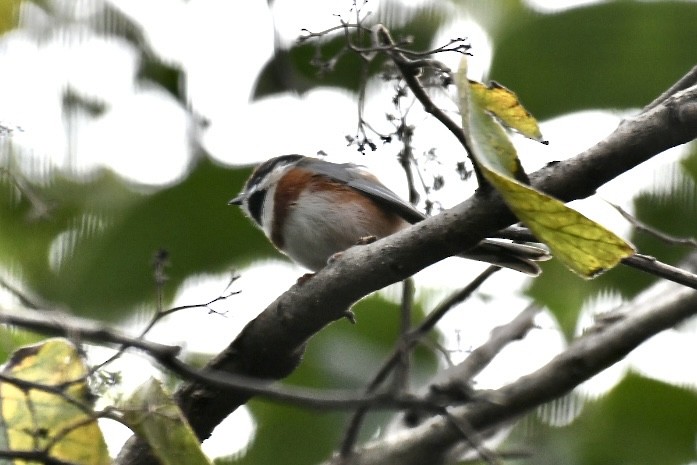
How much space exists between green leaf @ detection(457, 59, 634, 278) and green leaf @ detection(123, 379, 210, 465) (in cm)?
69

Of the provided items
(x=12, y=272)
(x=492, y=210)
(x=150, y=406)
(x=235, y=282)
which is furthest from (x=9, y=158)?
(x=492, y=210)

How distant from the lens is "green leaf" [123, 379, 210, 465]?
1688mm

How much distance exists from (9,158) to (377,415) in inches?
65.4

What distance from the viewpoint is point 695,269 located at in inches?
125

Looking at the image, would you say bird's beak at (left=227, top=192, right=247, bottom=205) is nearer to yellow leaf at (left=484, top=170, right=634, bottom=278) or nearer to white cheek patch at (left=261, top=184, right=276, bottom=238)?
white cheek patch at (left=261, top=184, right=276, bottom=238)

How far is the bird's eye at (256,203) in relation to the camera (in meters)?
3.49

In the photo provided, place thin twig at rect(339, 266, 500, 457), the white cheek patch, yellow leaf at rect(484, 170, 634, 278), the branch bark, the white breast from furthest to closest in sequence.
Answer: the white cheek patch
the white breast
thin twig at rect(339, 266, 500, 457)
the branch bark
yellow leaf at rect(484, 170, 634, 278)

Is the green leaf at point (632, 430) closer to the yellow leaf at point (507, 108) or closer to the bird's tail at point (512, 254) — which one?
the bird's tail at point (512, 254)

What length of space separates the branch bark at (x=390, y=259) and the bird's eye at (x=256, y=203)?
4.29ft

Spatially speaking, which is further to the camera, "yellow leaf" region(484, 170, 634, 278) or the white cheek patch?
the white cheek patch

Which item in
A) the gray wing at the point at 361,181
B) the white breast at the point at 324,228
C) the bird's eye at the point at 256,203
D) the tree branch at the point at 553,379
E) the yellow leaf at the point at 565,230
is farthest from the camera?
the bird's eye at the point at 256,203

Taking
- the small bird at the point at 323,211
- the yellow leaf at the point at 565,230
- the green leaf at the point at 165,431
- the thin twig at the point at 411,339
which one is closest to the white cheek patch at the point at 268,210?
the small bird at the point at 323,211

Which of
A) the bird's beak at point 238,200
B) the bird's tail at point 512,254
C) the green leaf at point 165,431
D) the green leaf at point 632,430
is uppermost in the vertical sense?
the green leaf at point 165,431

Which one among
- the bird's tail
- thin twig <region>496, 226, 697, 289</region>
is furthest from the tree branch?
thin twig <region>496, 226, 697, 289</region>
